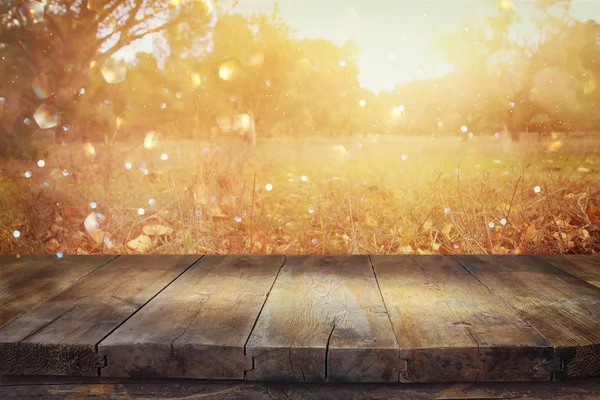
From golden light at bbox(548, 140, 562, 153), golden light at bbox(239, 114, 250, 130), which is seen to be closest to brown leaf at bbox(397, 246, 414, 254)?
golden light at bbox(548, 140, 562, 153)

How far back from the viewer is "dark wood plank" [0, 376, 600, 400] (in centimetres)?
127

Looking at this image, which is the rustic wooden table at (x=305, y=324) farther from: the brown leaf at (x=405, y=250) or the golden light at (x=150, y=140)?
the golden light at (x=150, y=140)

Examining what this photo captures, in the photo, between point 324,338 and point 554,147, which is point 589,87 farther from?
point 324,338

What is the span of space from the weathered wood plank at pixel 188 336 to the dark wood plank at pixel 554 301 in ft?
2.69

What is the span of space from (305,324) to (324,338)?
0.11 meters

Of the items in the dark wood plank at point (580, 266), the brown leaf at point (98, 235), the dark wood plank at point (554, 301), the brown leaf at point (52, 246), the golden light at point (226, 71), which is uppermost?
the golden light at point (226, 71)

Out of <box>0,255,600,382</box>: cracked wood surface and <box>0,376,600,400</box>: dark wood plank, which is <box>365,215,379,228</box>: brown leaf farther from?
<box>0,376,600,400</box>: dark wood plank

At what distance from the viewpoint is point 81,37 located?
118 inches

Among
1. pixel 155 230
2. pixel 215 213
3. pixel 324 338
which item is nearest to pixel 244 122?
pixel 215 213

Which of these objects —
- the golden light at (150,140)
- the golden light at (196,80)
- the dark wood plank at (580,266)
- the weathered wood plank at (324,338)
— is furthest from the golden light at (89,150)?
the dark wood plank at (580,266)

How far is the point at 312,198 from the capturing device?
2.89 meters

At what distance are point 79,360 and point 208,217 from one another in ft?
5.20

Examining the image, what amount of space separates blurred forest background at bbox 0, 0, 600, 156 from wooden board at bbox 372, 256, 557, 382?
5.13ft

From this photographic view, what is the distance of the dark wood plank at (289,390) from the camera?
4.17ft
